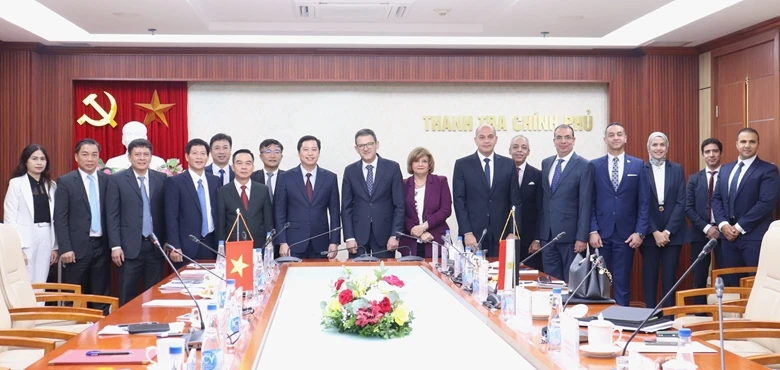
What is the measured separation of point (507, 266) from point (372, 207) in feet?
8.63

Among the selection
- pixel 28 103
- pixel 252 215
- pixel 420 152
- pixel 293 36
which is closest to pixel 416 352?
pixel 252 215

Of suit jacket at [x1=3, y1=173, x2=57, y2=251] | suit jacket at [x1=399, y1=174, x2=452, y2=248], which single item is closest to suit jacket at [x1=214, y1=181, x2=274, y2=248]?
suit jacket at [x1=399, y1=174, x2=452, y2=248]

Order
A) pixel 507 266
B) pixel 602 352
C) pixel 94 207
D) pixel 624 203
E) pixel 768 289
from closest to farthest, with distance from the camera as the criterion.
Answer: pixel 602 352 < pixel 507 266 < pixel 768 289 < pixel 94 207 < pixel 624 203

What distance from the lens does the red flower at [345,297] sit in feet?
9.37

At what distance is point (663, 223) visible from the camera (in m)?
6.31

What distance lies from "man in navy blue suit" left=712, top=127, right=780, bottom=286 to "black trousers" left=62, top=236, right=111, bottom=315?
4.82m

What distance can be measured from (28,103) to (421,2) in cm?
392

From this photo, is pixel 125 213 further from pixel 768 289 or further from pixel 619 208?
pixel 768 289

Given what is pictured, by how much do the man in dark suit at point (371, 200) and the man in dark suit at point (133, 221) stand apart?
145 cm

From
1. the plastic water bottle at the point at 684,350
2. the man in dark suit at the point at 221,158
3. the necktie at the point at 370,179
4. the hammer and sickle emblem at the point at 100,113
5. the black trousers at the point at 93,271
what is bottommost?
the black trousers at the point at 93,271

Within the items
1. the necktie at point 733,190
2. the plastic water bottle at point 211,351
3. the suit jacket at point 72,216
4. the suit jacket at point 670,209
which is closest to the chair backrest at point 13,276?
the suit jacket at point 72,216

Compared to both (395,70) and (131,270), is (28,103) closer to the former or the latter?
(131,270)

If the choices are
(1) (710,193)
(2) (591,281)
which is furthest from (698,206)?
(2) (591,281)

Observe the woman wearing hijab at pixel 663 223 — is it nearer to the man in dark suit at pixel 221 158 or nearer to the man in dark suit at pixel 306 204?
the man in dark suit at pixel 306 204
